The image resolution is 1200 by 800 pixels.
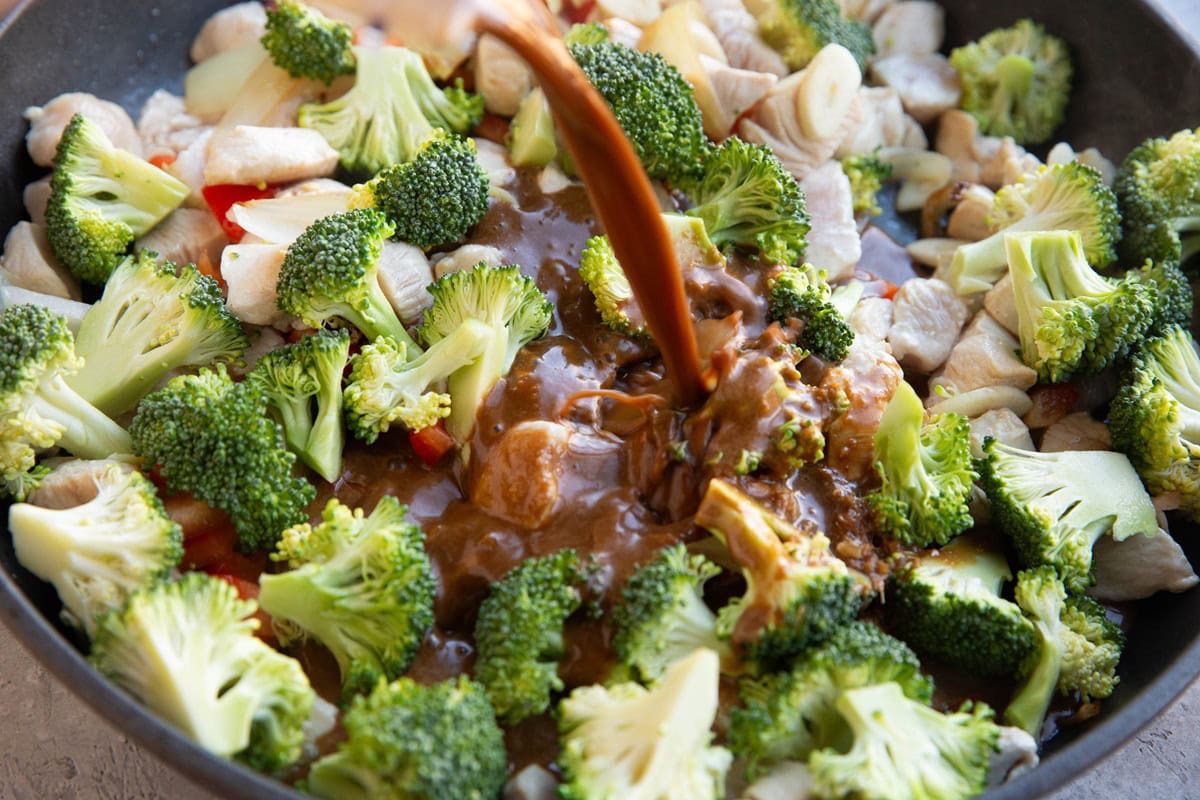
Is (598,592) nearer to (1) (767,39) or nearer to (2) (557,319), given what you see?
(2) (557,319)

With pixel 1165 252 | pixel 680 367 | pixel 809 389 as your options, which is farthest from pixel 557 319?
pixel 1165 252

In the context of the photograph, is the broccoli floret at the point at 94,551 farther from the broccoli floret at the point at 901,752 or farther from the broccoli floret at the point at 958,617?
the broccoli floret at the point at 958,617

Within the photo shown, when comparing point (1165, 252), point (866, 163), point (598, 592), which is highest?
point (1165, 252)

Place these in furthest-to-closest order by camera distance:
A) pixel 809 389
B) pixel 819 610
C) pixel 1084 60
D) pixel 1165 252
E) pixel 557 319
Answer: pixel 1084 60 → pixel 1165 252 → pixel 557 319 → pixel 809 389 → pixel 819 610

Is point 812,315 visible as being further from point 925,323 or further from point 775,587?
point 775,587

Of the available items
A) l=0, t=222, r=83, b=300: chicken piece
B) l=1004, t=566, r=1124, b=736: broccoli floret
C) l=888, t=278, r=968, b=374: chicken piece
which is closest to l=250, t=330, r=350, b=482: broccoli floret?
l=0, t=222, r=83, b=300: chicken piece

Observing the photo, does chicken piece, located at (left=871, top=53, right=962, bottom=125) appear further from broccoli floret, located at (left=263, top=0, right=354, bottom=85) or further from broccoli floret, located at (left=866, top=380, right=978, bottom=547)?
broccoli floret, located at (left=263, top=0, right=354, bottom=85)
